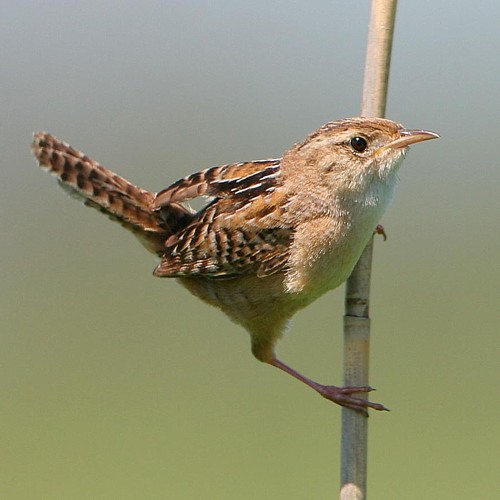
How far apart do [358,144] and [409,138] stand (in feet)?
0.63

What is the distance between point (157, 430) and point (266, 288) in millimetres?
5039

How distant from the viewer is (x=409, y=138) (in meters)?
3.52

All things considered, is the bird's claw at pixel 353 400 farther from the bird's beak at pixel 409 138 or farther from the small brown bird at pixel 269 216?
the bird's beak at pixel 409 138

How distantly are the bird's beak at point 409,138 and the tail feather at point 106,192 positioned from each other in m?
1.19

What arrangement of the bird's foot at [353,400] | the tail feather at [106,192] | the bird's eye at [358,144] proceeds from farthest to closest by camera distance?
1. the tail feather at [106,192]
2. the bird's eye at [358,144]
3. the bird's foot at [353,400]

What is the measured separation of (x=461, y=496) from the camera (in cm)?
739

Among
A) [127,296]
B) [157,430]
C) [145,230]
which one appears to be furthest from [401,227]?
[145,230]

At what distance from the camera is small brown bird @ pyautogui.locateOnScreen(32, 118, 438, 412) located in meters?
3.62

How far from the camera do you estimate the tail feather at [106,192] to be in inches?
171

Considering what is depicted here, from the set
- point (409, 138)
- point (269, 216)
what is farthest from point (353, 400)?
point (409, 138)

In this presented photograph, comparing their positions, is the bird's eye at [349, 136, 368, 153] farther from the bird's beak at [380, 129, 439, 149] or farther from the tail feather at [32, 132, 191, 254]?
the tail feather at [32, 132, 191, 254]

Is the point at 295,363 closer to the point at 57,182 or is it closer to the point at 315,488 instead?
the point at 315,488

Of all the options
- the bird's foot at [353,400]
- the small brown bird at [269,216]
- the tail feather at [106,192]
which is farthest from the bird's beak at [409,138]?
the tail feather at [106,192]

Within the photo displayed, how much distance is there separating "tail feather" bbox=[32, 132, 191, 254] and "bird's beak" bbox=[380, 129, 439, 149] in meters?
1.19
